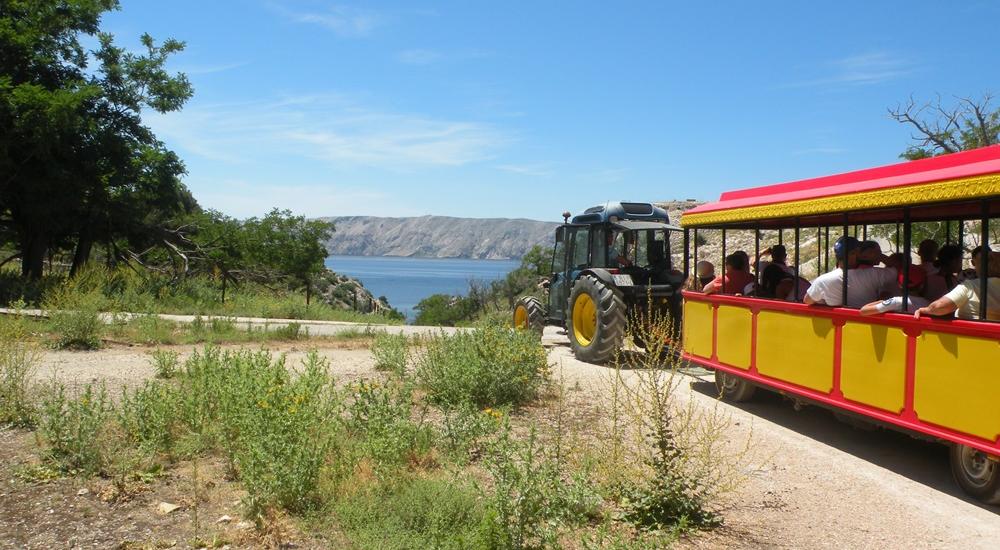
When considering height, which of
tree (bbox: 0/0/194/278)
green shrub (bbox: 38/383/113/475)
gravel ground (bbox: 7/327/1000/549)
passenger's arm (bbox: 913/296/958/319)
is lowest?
gravel ground (bbox: 7/327/1000/549)

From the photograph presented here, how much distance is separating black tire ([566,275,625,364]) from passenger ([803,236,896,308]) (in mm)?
4263

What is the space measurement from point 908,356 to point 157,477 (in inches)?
242

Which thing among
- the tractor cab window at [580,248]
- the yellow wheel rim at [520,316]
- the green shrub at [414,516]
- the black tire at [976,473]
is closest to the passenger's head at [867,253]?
the black tire at [976,473]

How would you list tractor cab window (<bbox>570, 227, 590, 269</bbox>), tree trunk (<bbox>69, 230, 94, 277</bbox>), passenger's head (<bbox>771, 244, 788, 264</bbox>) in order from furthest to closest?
tree trunk (<bbox>69, 230, 94, 277</bbox>) → tractor cab window (<bbox>570, 227, 590, 269</bbox>) → passenger's head (<bbox>771, 244, 788, 264</bbox>)

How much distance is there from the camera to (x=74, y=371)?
1066 cm


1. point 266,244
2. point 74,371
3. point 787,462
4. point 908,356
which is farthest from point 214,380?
point 266,244

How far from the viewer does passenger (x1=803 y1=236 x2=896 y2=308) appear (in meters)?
7.63

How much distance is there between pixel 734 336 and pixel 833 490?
336cm

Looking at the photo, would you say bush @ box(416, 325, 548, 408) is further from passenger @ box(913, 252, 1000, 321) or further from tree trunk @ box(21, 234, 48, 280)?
tree trunk @ box(21, 234, 48, 280)

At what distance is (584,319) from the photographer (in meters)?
13.1

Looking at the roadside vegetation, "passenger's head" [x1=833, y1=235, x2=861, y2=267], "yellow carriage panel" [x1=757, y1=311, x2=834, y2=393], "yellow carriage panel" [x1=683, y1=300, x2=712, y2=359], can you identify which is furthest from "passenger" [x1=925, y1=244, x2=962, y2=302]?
the roadside vegetation

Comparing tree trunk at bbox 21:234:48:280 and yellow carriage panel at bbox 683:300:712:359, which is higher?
tree trunk at bbox 21:234:48:280

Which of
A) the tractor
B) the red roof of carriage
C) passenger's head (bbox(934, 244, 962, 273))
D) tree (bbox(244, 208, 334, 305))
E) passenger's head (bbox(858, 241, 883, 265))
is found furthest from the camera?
tree (bbox(244, 208, 334, 305))

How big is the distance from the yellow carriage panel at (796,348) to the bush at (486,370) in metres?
2.59
